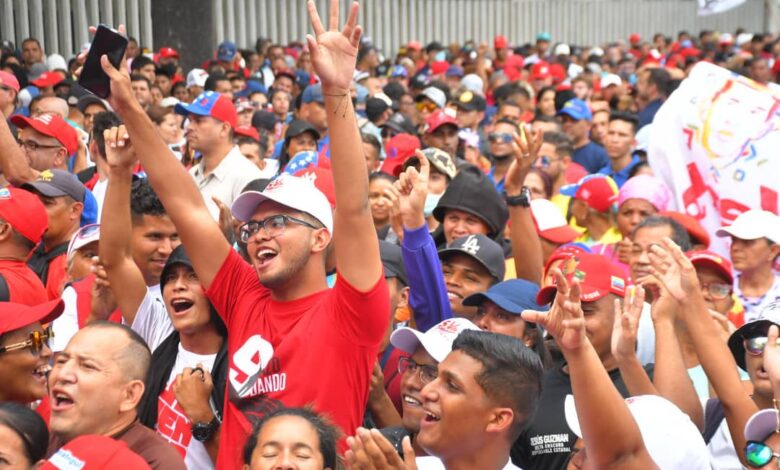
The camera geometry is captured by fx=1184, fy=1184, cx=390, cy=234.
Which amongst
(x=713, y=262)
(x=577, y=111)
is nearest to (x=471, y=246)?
(x=713, y=262)

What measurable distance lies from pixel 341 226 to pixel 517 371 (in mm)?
726

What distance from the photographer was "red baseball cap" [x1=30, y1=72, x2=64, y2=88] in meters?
12.3

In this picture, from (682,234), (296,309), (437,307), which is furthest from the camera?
(682,234)

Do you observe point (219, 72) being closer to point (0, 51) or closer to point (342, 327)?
point (0, 51)

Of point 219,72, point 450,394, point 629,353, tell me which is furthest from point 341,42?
point 219,72

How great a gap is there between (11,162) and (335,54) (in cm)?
318

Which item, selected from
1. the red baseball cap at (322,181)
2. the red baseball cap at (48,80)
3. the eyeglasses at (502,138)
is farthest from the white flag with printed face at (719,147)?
the red baseball cap at (48,80)

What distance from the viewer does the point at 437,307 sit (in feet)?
16.1

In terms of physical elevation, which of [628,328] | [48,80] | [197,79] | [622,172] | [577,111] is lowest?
[622,172]

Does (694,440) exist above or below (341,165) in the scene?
below

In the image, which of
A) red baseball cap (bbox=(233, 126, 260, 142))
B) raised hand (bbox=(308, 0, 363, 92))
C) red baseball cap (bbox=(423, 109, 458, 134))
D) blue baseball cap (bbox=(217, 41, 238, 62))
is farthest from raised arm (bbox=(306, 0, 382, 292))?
blue baseball cap (bbox=(217, 41, 238, 62))

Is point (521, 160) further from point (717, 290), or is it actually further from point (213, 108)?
point (213, 108)

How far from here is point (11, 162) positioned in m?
6.28

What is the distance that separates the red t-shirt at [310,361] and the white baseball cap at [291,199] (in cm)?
30
